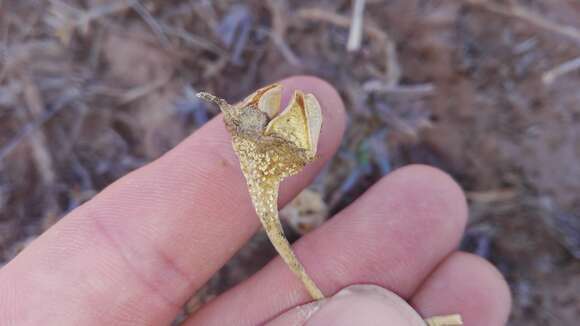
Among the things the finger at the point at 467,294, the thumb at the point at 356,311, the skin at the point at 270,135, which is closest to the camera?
the skin at the point at 270,135

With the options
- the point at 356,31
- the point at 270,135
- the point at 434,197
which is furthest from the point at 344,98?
the point at 270,135

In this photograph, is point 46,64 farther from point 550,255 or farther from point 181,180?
point 550,255

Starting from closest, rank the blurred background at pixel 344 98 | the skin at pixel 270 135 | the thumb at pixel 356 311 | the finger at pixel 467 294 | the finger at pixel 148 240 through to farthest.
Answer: the skin at pixel 270 135 < the thumb at pixel 356 311 < the finger at pixel 148 240 < the finger at pixel 467 294 < the blurred background at pixel 344 98

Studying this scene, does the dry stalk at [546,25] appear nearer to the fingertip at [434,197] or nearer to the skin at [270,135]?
the fingertip at [434,197]

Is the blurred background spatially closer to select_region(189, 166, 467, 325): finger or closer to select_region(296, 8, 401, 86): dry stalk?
select_region(296, 8, 401, 86): dry stalk

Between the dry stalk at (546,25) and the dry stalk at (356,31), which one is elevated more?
the dry stalk at (356,31)

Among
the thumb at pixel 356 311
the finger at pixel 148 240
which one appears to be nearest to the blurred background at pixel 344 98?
the finger at pixel 148 240

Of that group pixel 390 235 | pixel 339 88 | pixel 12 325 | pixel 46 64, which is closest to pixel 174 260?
pixel 12 325
